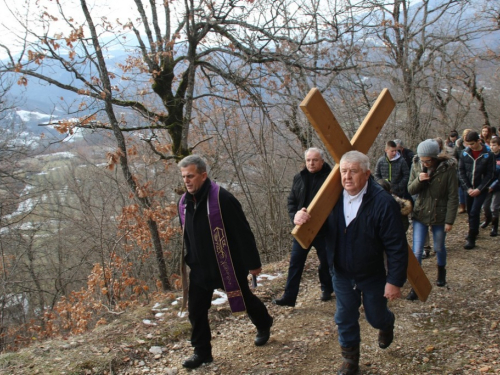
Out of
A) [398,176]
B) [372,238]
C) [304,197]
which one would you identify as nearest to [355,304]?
[372,238]

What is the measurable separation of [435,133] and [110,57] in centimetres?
994

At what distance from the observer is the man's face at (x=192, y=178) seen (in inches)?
130

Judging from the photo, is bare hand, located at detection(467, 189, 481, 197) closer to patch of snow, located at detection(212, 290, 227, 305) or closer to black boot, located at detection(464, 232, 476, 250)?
black boot, located at detection(464, 232, 476, 250)

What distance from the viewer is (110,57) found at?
322 inches

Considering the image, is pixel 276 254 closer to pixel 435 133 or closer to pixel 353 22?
pixel 353 22

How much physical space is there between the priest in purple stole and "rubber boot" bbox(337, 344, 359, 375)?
961 millimetres

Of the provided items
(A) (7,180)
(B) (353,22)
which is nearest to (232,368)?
(B) (353,22)

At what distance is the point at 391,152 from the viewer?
18.9ft

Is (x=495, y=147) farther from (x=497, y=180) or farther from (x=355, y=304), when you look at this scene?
(x=355, y=304)

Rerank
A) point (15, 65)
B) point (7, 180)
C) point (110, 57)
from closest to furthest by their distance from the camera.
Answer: point (15, 65)
point (110, 57)
point (7, 180)

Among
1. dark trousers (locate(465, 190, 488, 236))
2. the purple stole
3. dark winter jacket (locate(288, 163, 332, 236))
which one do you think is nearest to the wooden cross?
the purple stole

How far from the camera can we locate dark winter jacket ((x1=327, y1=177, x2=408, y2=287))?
2.71m

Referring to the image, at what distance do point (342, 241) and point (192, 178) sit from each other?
1.31 m

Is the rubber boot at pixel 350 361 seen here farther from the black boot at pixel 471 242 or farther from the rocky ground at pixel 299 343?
the black boot at pixel 471 242
